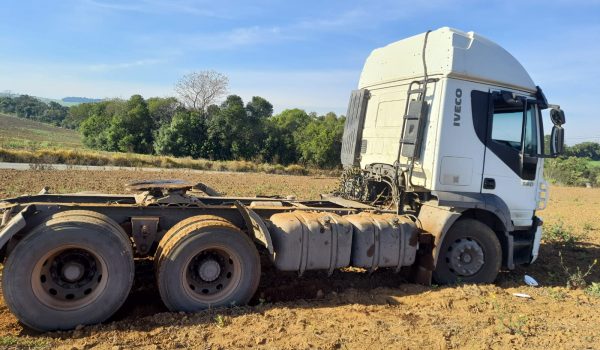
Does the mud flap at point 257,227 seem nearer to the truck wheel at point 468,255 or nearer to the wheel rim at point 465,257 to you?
the truck wheel at point 468,255

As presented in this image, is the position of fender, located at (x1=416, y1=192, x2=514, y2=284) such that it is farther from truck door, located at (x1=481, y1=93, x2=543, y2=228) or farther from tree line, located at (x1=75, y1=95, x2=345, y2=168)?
tree line, located at (x1=75, y1=95, x2=345, y2=168)

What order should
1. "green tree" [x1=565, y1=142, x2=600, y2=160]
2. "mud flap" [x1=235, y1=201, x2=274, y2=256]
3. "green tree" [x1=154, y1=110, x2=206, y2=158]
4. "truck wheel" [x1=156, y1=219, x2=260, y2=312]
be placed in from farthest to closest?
"green tree" [x1=565, y1=142, x2=600, y2=160], "green tree" [x1=154, y1=110, x2=206, y2=158], "mud flap" [x1=235, y1=201, x2=274, y2=256], "truck wheel" [x1=156, y1=219, x2=260, y2=312]

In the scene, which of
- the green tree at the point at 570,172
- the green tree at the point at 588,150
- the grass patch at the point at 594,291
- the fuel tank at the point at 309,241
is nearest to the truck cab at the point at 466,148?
the grass patch at the point at 594,291

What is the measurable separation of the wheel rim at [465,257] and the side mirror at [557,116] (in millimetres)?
2198

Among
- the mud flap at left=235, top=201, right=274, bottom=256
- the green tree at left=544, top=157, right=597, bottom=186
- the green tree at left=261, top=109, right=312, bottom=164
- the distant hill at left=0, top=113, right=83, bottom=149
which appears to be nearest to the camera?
the mud flap at left=235, top=201, right=274, bottom=256

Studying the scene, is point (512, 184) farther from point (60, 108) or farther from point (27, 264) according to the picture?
point (60, 108)

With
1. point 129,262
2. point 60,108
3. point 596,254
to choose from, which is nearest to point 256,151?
point 596,254

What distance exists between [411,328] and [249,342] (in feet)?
5.92

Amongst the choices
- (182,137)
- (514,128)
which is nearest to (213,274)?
(514,128)

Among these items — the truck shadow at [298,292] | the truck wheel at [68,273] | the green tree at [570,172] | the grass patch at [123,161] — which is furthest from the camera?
the green tree at [570,172]

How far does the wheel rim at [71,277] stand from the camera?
436 cm

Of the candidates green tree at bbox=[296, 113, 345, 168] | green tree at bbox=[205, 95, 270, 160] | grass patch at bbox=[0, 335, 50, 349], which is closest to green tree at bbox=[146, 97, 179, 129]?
green tree at bbox=[205, 95, 270, 160]

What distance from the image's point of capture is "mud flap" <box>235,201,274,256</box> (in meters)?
5.20

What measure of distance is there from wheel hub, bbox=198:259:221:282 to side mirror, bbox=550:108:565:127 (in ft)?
17.7
